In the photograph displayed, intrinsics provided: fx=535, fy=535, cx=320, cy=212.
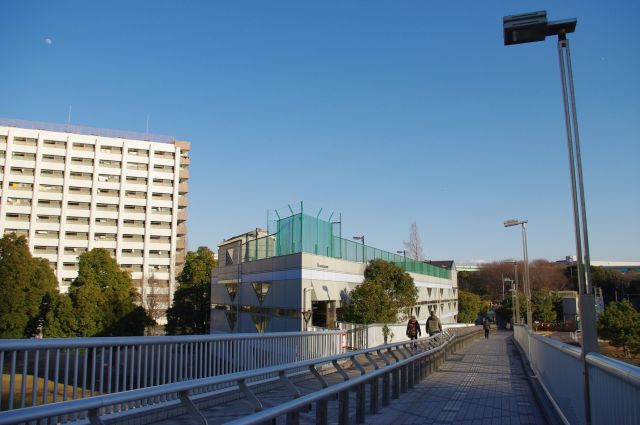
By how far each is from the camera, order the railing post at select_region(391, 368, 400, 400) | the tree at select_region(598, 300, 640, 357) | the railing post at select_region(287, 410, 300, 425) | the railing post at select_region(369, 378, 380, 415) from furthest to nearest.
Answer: the tree at select_region(598, 300, 640, 357) < the railing post at select_region(391, 368, 400, 400) < the railing post at select_region(369, 378, 380, 415) < the railing post at select_region(287, 410, 300, 425)

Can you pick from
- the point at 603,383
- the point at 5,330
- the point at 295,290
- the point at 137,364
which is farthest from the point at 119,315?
the point at 603,383

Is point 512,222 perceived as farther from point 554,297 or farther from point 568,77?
point 554,297

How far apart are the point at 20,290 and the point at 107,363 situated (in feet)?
105

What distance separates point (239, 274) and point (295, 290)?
9716mm

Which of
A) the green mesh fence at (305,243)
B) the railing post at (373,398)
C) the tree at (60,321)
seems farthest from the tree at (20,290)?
the railing post at (373,398)

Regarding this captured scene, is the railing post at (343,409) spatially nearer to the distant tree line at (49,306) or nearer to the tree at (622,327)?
the distant tree line at (49,306)

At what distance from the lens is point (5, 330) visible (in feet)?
110

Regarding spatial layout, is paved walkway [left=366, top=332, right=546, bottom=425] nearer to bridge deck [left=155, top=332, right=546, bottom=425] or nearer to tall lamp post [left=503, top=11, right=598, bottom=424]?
bridge deck [left=155, top=332, right=546, bottom=425]

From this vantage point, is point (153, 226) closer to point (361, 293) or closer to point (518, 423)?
point (361, 293)

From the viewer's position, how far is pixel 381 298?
89.2 feet

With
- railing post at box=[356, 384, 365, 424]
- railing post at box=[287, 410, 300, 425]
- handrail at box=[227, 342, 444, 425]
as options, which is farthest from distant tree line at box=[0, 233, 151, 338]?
railing post at box=[287, 410, 300, 425]

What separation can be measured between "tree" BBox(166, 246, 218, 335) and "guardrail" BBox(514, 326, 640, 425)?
142 feet

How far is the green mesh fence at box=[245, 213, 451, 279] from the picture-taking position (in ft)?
89.5

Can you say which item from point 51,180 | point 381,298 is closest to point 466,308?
point 381,298
